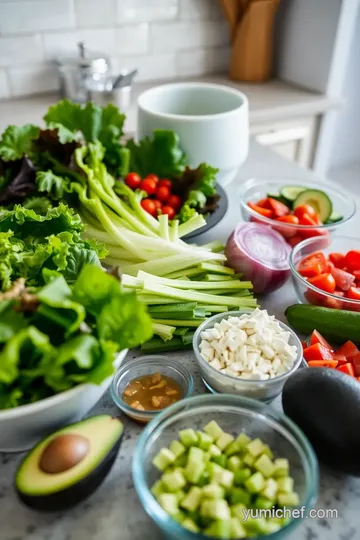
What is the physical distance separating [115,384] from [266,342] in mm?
227

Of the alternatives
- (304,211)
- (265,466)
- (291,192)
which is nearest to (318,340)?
(265,466)

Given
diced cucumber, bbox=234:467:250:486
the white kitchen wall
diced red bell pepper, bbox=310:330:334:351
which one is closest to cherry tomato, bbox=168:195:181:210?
diced red bell pepper, bbox=310:330:334:351

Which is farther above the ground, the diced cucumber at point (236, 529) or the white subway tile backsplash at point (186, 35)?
the white subway tile backsplash at point (186, 35)

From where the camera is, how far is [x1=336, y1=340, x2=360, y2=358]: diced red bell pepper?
0.81 meters

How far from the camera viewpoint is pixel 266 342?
750 mm

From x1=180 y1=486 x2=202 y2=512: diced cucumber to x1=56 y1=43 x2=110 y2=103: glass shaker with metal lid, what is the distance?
1.44 meters

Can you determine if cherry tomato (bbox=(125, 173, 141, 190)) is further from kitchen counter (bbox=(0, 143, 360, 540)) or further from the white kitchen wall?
the white kitchen wall

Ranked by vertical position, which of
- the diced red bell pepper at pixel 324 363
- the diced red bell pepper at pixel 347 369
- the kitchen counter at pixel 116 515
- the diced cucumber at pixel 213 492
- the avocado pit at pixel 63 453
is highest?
the avocado pit at pixel 63 453

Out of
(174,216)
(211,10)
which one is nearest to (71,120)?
(174,216)

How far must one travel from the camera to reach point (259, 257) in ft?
3.14

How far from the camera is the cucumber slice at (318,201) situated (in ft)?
3.72

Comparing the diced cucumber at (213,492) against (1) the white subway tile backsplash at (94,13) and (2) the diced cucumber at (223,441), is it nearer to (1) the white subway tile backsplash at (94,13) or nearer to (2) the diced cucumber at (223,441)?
(2) the diced cucumber at (223,441)

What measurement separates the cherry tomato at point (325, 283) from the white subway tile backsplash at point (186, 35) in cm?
143

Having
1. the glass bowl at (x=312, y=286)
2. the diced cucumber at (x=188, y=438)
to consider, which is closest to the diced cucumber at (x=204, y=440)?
the diced cucumber at (x=188, y=438)
